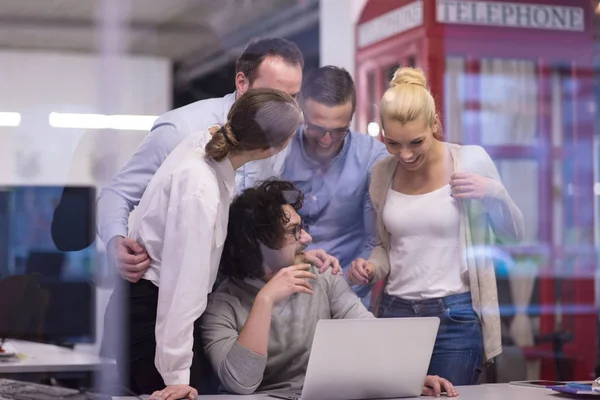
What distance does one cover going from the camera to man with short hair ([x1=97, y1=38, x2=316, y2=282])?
325 centimetres

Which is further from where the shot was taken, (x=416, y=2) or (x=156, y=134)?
(x=416, y=2)

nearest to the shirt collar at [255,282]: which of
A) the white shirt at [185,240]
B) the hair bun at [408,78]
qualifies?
the white shirt at [185,240]

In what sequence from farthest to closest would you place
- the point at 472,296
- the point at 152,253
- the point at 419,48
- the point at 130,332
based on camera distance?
1. the point at 419,48
2. the point at 472,296
3. the point at 130,332
4. the point at 152,253

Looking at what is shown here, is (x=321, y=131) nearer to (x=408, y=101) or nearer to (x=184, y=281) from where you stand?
(x=408, y=101)

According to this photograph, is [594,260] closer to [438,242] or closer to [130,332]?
[438,242]

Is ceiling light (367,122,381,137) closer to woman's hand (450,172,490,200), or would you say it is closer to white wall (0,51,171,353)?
woman's hand (450,172,490,200)

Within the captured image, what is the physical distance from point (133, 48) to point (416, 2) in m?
1.33

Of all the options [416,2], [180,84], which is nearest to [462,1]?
[416,2]

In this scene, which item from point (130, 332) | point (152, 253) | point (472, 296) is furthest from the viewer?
point (472, 296)

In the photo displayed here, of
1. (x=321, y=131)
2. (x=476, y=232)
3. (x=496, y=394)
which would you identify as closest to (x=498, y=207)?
(x=476, y=232)

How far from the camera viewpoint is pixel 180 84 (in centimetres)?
361

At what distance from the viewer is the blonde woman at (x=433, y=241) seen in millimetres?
3451

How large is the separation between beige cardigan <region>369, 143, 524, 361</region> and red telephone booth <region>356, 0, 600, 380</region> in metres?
0.57

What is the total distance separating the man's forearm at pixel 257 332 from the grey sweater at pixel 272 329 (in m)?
0.02
